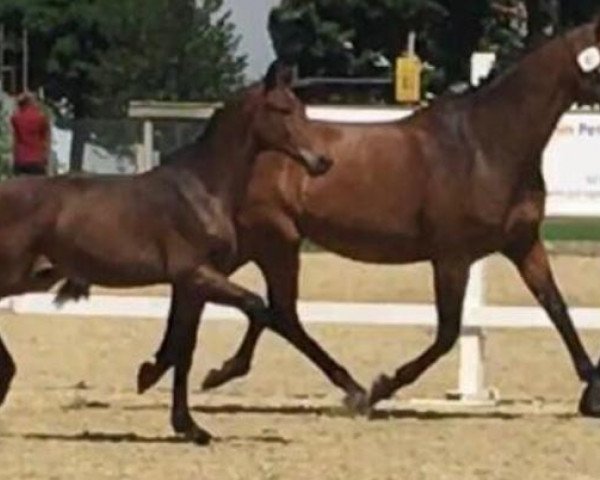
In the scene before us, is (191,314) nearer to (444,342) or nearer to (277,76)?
(277,76)

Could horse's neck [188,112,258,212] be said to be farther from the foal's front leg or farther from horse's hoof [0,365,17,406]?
horse's hoof [0,365,17,406]

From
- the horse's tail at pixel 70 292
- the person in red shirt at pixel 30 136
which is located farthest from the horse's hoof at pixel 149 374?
the person in red shirt at pixel 30 136

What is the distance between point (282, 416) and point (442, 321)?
104cm

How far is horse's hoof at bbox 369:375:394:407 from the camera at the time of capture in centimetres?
1307

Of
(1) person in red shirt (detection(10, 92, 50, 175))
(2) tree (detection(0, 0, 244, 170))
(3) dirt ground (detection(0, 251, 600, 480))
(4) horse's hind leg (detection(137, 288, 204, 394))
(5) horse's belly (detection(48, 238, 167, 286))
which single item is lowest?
(2) tree (detection(0, 0, 244, 170))

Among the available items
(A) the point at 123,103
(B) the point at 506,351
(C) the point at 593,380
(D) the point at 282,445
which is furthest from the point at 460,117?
(A) the point at 123,103

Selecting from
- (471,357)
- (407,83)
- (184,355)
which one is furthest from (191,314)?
(407,83)

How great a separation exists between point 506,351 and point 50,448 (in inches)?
263

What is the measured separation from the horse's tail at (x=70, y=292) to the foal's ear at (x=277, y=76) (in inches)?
55.0

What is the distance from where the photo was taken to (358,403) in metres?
13.1

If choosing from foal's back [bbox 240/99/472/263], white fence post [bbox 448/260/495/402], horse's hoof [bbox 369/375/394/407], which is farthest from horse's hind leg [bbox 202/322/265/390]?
white fence post [bbox 448/260/495/402]

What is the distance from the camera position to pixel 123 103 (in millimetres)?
62750

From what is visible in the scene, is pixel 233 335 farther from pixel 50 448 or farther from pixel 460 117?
pixel 50 448

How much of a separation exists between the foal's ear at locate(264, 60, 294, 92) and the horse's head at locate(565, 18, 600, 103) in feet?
6.41
